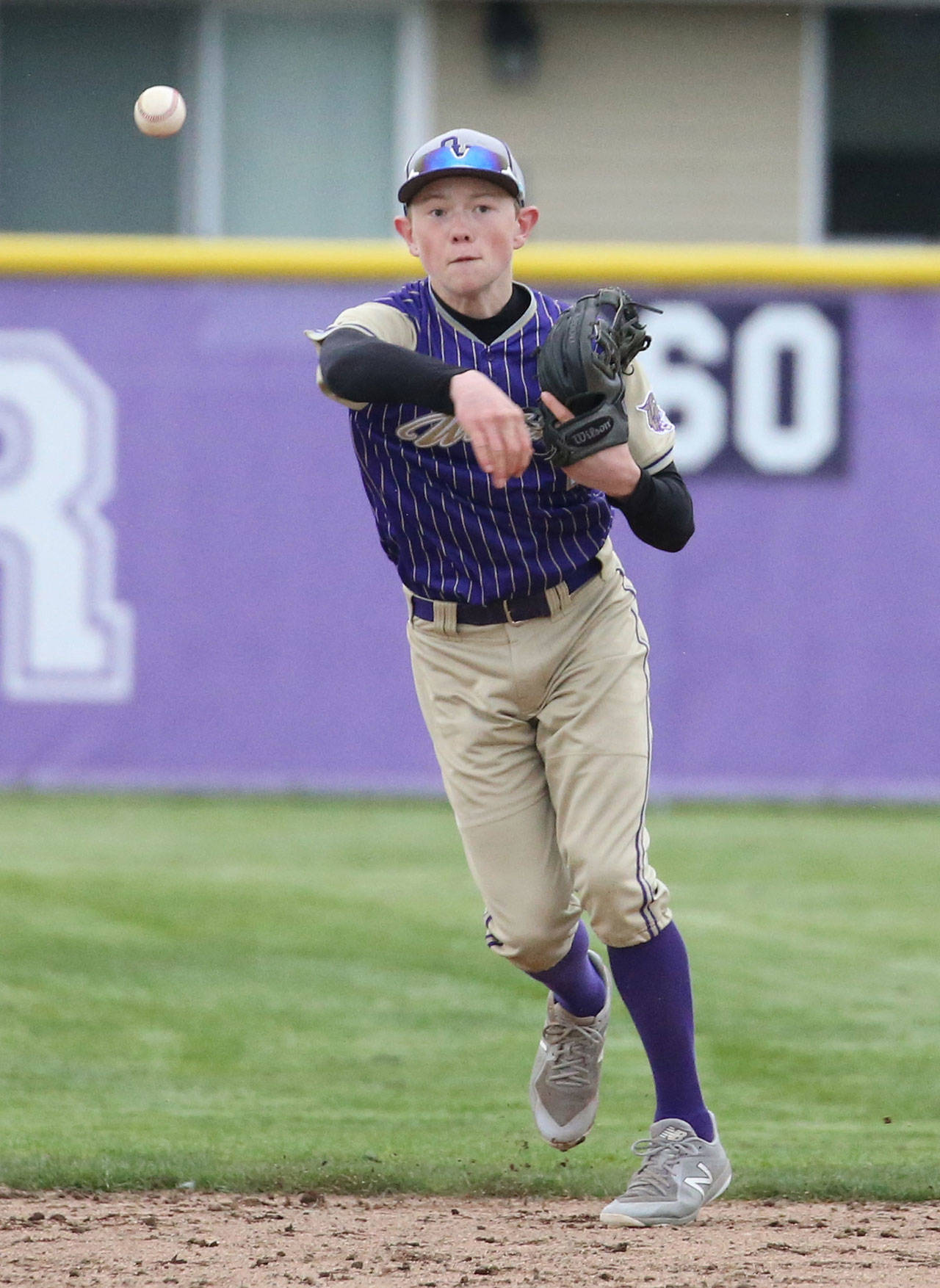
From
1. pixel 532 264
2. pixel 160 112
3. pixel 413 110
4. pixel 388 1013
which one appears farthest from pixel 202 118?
pixel 160 112

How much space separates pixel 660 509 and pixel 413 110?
28.9 ft

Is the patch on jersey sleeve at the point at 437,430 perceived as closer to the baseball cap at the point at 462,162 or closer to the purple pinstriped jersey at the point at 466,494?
the purple pinstriped jersey at the point at 466,494

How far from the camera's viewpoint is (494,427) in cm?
348

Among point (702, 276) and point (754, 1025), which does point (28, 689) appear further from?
point (754, 1025)

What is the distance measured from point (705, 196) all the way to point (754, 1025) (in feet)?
25.3

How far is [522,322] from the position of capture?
4.02m

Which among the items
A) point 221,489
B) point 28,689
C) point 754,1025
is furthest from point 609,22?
point 754,1025

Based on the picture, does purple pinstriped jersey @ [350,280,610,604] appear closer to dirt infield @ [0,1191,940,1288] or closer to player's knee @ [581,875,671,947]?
player's knee @ [581,875,671,947]

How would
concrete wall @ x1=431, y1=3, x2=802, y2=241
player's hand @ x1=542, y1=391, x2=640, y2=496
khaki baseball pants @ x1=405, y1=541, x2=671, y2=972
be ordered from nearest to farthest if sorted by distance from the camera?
player's hand @ x1=542, y1=391, x2=640, y2=496 < khaki baseball pants @ x1=405, y1=541, x2=671, y2=972 < concrete wall @ x1=431, y1=3, x2=802, y2=241

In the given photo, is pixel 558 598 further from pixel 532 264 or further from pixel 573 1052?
pixel 532 264

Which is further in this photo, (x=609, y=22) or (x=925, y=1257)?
(x=609, y=22)

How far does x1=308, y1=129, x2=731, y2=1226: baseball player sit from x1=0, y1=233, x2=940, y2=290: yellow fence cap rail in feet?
17.4

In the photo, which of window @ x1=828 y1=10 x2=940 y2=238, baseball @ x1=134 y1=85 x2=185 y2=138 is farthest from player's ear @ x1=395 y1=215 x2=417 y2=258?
window @ x1=828 y1=10 x2=940 y2=238

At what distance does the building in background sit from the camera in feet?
40.1
